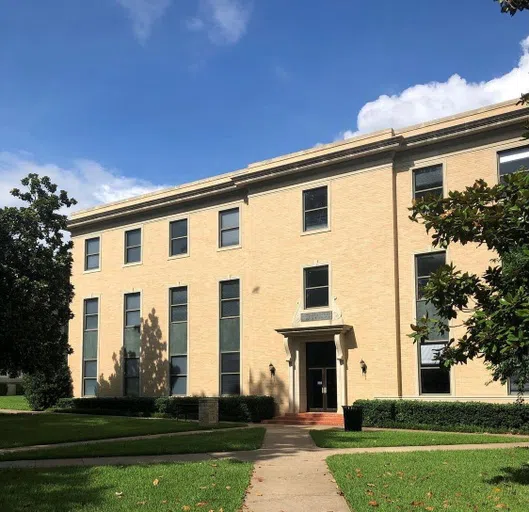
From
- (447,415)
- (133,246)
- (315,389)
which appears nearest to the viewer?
(447,415)

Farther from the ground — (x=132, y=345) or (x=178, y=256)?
(x=178, y=256)

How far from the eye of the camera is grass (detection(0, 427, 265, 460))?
47.3 ft

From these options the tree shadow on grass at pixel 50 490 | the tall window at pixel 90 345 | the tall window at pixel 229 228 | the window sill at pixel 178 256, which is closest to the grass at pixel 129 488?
the tree shadow on grass at pixel 50 490

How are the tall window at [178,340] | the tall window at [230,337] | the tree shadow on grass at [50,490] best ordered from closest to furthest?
1. the tree shadow on grass at [50,490]
2. the tall window at [230,337]
3. the tall window at [178,340]

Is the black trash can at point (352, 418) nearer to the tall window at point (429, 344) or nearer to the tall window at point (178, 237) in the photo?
the tall window at point (429, 344)

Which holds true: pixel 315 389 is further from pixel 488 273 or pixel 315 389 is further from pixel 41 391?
pixel 488 273

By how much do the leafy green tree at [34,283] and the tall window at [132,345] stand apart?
15.0 feet

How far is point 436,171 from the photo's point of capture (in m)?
24.9

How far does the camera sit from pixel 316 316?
87.3 ft

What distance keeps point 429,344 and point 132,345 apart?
16.2 meters

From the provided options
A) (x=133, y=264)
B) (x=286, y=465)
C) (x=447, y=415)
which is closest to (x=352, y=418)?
(x=447, y=415)

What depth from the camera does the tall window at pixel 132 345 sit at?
33.5 m

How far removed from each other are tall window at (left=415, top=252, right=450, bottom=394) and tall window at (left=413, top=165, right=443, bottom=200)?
242 cm

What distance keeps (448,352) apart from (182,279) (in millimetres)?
23618
